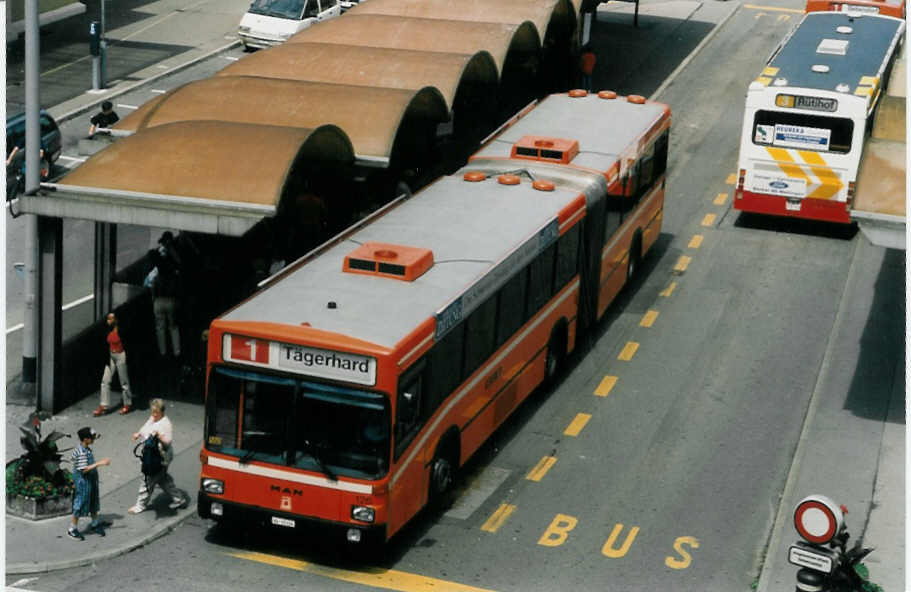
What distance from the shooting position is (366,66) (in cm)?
2811

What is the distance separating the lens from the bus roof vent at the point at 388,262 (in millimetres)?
19125

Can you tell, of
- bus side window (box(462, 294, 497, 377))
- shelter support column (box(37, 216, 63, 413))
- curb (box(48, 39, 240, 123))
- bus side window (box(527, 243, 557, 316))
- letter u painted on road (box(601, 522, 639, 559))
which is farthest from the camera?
curb (box(48, 39, 240, 123))

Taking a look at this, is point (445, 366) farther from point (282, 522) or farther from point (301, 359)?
point (282, 522)

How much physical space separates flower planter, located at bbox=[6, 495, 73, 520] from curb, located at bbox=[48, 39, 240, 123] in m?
20.8

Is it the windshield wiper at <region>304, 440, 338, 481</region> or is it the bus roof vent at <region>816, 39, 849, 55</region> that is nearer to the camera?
the windshield wiper at <region>304, 440, 338, 481</region>

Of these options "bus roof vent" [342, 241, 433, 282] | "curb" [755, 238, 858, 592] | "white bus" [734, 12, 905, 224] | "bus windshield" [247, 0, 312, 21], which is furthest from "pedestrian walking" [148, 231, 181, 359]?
"bus windshield" [247, 0, 312, 21]

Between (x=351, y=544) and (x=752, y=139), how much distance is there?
16886 mm

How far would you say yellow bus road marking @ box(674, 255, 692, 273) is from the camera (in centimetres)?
2992

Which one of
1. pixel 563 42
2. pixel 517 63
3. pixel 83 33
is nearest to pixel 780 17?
pixel 563 42

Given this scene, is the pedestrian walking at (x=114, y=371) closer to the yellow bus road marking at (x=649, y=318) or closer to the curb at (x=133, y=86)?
the yellow bus road marking at (x=649, y=318)

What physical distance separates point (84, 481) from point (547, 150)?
10677 millimetres

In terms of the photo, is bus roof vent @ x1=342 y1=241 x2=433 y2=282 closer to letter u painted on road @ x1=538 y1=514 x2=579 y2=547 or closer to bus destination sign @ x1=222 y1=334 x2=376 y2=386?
Result: bus destination sign @ x1=222 y1=334 x2=376 y2=386

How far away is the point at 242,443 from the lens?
1756 centimetres

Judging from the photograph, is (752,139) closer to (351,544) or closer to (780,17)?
(351,544)
